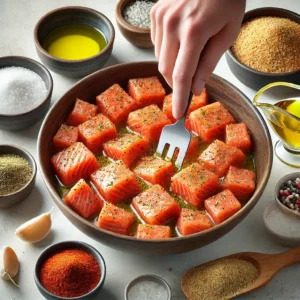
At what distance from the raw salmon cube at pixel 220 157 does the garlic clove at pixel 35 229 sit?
2.32 ft

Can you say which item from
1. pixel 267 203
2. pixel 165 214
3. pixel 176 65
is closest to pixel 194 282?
pixel 165 214

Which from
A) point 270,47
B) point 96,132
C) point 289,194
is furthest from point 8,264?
point 270,47

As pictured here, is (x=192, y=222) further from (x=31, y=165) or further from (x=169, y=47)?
(x=31, y=165)

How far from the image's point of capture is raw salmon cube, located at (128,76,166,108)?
283 cm

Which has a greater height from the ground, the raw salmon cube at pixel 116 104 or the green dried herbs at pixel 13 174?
the raw salmon cube at pixel 116 104

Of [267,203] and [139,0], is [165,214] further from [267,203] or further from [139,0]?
[139,0]

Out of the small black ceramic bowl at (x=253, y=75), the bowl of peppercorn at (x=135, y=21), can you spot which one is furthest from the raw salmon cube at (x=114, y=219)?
the bowl of peppercorn at (x=135, y=21)

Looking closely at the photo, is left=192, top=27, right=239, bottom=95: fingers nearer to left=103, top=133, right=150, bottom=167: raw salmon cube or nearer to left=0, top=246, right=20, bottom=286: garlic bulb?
left=103, top=133, right=150, bottom=167: raw salmon cube

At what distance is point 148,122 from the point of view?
267 cm

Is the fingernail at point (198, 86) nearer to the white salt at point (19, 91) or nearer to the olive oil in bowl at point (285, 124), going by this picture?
the olive oil in bowl at point (285, 124)

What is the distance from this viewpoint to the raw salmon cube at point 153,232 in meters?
2.28

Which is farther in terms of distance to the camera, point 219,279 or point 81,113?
point 81,113

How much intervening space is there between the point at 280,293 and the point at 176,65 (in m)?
1.00

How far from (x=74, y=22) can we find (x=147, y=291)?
1629 millimetres
